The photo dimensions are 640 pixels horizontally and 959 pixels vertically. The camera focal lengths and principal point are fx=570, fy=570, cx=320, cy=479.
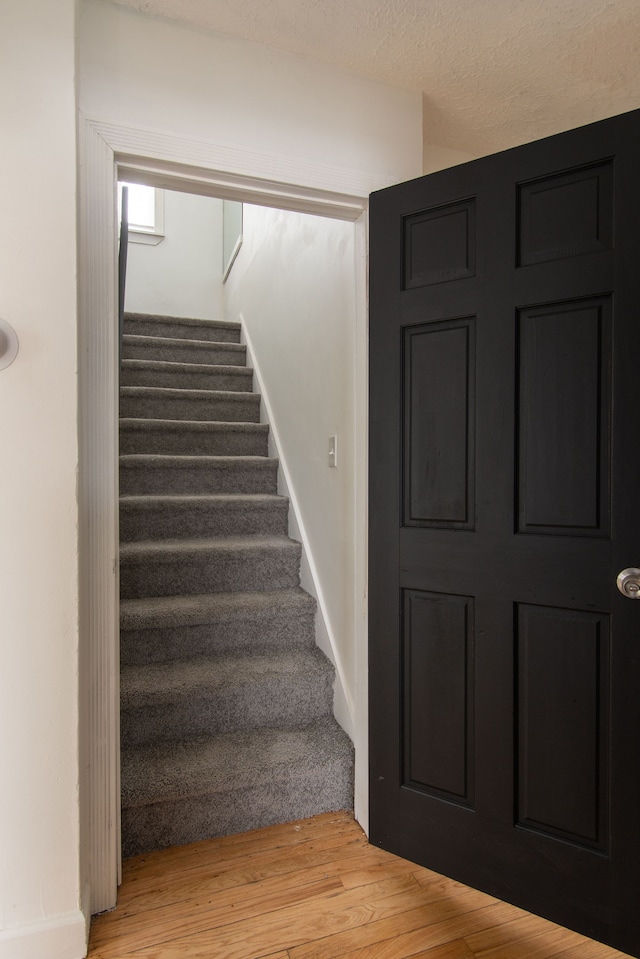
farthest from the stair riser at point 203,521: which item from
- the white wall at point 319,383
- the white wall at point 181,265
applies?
the white wall at point 181,265

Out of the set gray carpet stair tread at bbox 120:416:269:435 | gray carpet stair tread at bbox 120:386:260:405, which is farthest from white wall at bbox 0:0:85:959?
A: gray carpet stair tread at bbox 120:386:260:405

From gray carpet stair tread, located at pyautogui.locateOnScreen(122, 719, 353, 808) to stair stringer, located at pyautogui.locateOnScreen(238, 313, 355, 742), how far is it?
0.10 m

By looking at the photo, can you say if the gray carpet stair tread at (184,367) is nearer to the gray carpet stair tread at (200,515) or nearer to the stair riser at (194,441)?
the stair riser at (194,441)

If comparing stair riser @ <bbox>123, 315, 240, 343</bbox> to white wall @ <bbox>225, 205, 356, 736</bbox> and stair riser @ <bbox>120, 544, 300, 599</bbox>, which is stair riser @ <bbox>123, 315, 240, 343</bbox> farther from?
stair riser @ <bbox>120, 544, 300, 599</bbox>

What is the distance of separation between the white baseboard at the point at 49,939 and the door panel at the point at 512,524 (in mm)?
881

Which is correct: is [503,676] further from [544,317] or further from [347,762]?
[544,317]

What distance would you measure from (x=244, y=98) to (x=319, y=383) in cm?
106

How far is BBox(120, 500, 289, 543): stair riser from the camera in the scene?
2607mm

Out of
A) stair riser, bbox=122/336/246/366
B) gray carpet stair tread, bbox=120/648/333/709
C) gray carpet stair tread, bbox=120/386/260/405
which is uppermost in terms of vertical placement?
stair riser, bbox=122/336/246/366

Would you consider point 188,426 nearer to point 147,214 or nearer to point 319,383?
point 319,383

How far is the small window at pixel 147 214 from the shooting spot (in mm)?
4699

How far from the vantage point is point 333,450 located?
88.0 inches

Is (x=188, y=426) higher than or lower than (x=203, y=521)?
higher

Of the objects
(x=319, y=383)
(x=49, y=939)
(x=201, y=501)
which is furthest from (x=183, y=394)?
(x=49, y=939)
